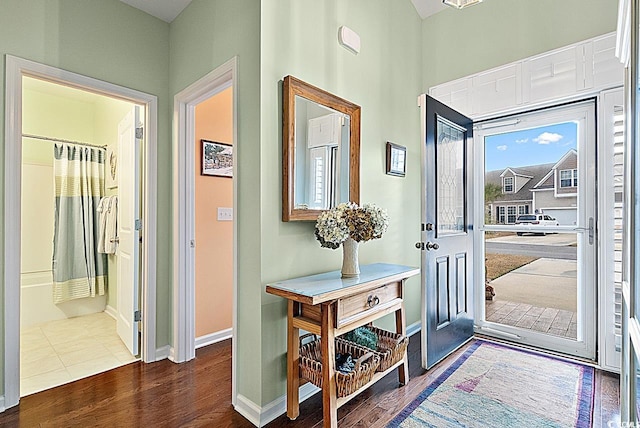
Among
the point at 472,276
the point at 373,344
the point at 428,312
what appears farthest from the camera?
the point at 472,276

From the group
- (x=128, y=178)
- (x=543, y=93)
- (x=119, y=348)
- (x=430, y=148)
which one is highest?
(x=543, y=93)

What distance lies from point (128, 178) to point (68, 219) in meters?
1.61

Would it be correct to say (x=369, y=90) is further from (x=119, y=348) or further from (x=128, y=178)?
(x=119, y=348)

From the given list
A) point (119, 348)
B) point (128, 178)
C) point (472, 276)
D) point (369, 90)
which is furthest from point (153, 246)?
point (472, 276)

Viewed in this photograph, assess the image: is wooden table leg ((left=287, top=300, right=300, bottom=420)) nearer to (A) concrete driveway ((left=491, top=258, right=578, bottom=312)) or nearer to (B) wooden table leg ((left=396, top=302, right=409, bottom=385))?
(B) wooden table leg ((left=396, top=302, right=409, bottom=385))

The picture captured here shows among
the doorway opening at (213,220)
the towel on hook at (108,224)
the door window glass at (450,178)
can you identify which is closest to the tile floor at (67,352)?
the doorway opening at (213,220)

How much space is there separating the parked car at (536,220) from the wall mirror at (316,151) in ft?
5.31

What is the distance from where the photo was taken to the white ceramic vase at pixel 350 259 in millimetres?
2090

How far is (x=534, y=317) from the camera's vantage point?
2990mm

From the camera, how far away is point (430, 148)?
252 cm

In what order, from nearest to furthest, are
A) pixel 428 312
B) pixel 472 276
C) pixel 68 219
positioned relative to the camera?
pixel 428 312, pixel 472 276, pixel 68 219

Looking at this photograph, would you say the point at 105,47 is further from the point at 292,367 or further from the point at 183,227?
the point at 292,367

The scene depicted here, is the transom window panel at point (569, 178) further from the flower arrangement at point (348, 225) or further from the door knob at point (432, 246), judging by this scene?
the flower arrangement at point (348, 225)

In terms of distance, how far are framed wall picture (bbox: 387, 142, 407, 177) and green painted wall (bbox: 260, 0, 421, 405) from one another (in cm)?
6
